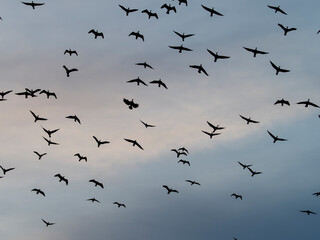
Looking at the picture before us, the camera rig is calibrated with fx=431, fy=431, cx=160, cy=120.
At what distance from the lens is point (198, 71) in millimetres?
63500

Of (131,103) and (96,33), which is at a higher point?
(96,33)

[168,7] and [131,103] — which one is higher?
[168,7]

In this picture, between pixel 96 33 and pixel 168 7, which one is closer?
pixel 168 7

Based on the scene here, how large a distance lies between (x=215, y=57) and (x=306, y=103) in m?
15.7

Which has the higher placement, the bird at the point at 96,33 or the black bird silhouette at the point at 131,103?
the bird at the point at 96,33

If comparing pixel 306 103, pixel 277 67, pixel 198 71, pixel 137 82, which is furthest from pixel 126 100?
pixel 306 103

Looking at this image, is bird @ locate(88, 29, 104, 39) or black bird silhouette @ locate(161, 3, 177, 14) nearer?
black bird silhouette @ locate(161, 3, 177, 14)

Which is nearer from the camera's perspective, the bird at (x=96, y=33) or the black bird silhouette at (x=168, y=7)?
the black bird silhouette at (x=168, y=7)

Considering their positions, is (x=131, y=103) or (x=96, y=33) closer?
(x=131, y=103)

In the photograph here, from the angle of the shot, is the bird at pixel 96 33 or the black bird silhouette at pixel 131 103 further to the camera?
the bird at pixel 96 33

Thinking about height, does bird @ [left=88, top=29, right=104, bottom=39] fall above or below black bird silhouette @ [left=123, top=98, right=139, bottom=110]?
above

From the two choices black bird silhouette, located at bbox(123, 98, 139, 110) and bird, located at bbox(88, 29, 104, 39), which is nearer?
black bird silhouette, located at bbox(123, 98, 139, 110)

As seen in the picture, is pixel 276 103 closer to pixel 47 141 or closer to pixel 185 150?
pixel 185 150

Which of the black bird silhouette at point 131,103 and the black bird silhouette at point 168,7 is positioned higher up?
Result: the black bird silhouette at point 168,7
